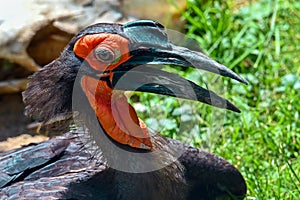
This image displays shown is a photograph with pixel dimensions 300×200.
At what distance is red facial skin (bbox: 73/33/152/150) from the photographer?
3205 mm

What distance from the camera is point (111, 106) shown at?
131 inches

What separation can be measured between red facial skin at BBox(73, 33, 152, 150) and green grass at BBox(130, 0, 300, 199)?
76cm

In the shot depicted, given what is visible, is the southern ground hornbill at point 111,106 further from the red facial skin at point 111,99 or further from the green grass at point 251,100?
the green grass at point 251,100

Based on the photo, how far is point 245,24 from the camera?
5.22 metres

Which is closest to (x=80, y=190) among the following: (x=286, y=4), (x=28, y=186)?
(x=28, y=186)

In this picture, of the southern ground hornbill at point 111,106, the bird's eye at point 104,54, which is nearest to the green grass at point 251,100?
the southern ground hornbill at point 111,106

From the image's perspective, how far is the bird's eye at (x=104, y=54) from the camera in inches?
126

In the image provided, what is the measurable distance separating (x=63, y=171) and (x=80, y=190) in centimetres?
23

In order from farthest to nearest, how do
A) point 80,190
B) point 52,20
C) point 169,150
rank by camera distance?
1. point 52,20
2. point 169,150
3. point 80,190

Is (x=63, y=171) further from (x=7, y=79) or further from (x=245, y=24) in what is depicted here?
(x=245, y=24)

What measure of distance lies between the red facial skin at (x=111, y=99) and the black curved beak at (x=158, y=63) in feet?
0.14

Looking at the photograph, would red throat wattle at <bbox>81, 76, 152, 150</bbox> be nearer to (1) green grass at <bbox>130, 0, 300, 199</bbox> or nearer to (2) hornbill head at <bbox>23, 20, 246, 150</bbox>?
(2) hornbill head at <bbox>23, 20, 246, 150</bbox>

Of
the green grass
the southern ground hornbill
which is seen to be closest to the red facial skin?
the southern ground hornbill

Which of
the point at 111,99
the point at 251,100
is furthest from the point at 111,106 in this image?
the point at 251,100
